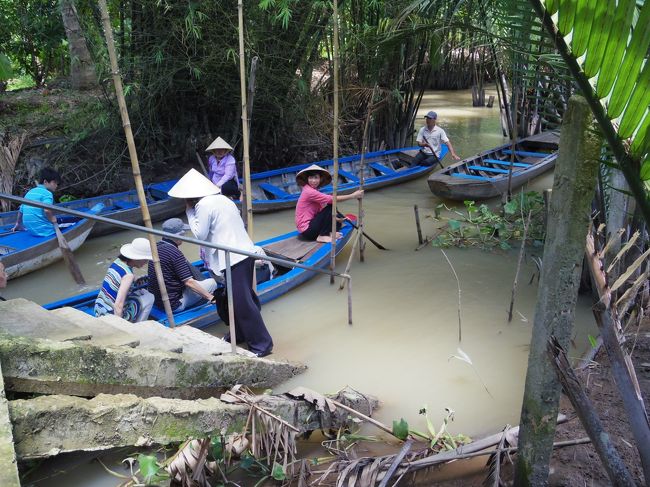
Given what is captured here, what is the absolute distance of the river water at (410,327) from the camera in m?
4.66

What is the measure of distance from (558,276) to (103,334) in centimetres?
229

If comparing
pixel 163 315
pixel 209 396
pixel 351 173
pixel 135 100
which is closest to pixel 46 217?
pixel 163 315

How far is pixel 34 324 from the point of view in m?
3.09

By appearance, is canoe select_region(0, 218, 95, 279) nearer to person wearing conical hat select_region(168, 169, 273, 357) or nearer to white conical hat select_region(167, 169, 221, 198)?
person wearing conical hat select_region(168, 169, 273, 357)

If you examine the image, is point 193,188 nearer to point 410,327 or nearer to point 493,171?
point 410,327

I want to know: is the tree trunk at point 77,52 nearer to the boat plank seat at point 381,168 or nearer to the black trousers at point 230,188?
the black trousers at point 230,188

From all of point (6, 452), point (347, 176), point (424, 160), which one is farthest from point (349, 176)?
point (6, 452)

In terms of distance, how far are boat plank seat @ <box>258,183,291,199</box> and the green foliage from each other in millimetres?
2445

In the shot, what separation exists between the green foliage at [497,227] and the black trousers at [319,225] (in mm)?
1616

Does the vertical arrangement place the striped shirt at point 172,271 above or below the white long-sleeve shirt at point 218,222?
below

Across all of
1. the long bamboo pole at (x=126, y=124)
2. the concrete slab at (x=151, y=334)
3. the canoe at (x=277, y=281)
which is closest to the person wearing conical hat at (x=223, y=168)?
the canoe at (x=277, y=281)

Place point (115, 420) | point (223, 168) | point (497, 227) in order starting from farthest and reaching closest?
1. point (497, 227)
2. point (223, 168)
3. point (115, 420)

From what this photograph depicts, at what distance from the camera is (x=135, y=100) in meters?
9.02

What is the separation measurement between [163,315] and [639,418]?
12.3ft
